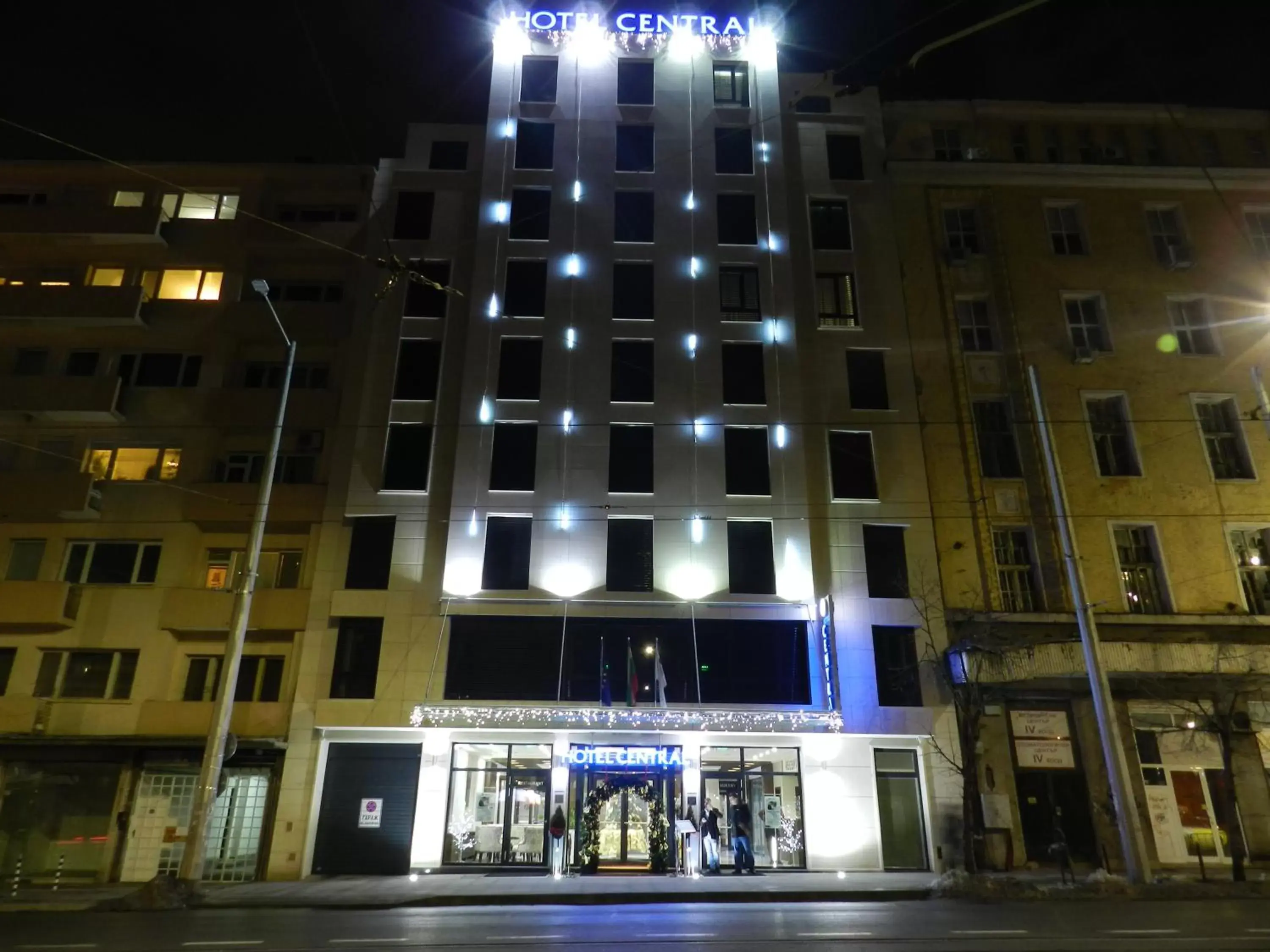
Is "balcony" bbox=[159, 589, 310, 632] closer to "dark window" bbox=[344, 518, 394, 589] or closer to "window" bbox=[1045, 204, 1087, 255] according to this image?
"dark window" bbox=[344, 518, 394, 589]

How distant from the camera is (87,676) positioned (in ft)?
81.5

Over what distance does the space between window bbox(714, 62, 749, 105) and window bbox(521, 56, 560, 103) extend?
6.50 metres

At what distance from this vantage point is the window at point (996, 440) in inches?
1055

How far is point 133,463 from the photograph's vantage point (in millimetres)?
27562

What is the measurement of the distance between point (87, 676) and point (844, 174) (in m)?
31.6

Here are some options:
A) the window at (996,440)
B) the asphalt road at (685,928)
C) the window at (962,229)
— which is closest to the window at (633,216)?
the window at (962,229)

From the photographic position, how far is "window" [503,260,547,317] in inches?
1110

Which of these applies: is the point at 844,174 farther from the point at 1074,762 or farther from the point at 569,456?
the point at 1074,762

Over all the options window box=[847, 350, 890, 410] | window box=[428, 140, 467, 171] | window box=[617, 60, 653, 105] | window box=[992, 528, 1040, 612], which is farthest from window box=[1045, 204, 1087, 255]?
window box=[428, 140, 467, 171]

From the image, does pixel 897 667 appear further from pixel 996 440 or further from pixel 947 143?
pixel 947 143

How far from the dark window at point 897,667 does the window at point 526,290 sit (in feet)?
51.8

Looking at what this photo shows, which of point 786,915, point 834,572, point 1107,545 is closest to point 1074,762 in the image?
point 1107,545

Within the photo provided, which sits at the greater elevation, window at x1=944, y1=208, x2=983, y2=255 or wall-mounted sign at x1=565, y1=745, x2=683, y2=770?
window at x1=944, y1=208, x2=983, y2=255

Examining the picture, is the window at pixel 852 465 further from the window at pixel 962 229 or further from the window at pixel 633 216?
the window at pixel 633 216
